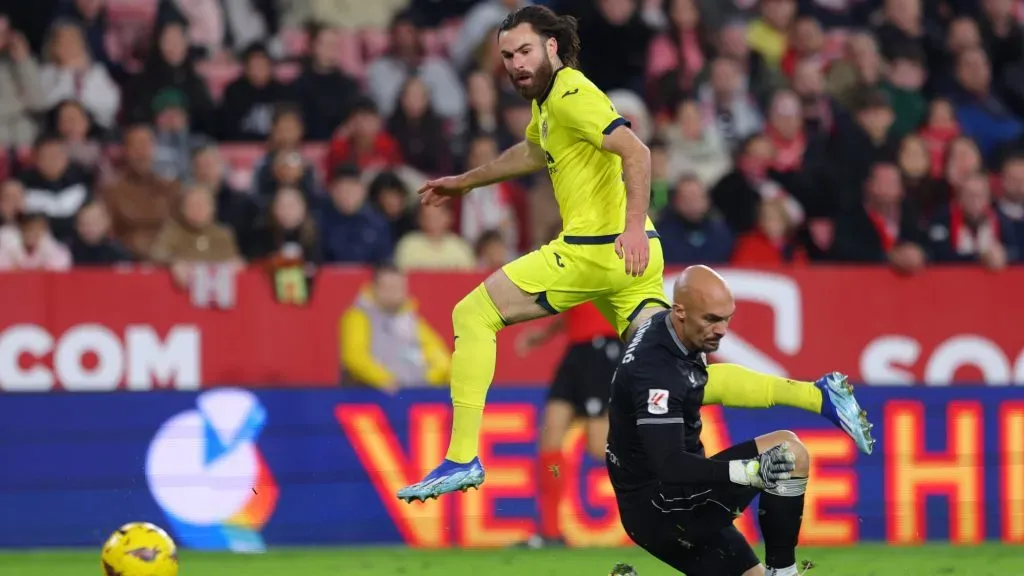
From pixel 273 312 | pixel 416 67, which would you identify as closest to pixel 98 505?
pixel 273 312

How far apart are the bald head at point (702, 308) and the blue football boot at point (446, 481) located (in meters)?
1.42

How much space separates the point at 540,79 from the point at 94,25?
27.9 ft

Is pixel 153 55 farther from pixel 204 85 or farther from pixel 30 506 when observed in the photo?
pixel 30 506

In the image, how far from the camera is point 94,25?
1594 cm

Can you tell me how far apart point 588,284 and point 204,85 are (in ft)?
25.5

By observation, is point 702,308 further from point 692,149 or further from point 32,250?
point 692,149

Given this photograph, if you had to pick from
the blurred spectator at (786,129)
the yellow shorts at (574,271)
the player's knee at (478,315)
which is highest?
the blurred spectator at (786,129)

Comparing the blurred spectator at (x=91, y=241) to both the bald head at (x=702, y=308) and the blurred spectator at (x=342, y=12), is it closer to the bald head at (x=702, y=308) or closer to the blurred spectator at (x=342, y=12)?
the blurred spectator at (x=342, y=12)

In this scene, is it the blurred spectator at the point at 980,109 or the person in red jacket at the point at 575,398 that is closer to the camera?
the person in red jacket at the point at 575,398

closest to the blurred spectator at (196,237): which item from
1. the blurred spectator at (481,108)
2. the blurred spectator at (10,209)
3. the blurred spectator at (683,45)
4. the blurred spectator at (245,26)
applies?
the blurred spectator at (10,209)

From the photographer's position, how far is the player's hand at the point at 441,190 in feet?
30.3

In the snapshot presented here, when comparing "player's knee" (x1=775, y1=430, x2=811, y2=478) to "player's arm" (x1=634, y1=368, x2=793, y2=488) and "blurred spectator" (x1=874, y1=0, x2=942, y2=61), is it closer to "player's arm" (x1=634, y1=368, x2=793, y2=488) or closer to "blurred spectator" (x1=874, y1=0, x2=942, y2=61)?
"player's arm" (x1=634, y1=368, x2=793, y2=488)

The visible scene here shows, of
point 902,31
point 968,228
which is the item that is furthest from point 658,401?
point 902,31

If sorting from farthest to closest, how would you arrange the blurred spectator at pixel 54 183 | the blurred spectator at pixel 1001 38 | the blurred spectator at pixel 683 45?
the blurred spectator at pixel 1001 38 → the blurred spectator at pixel 683 45 → the blurred spectator at pixel 54 183
